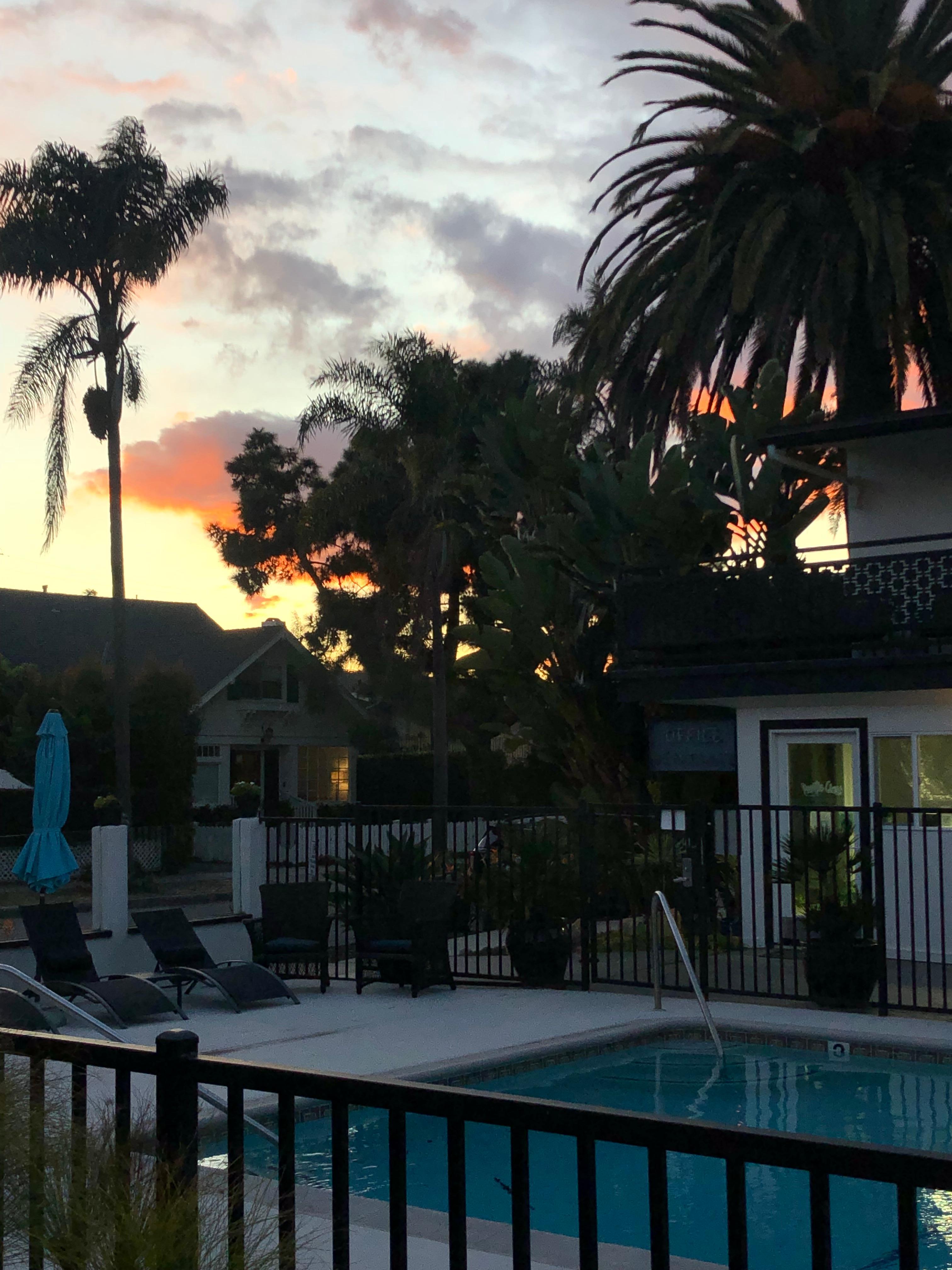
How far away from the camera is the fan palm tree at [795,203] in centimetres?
2102

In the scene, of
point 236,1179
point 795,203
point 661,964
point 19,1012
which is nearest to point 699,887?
point 661,964

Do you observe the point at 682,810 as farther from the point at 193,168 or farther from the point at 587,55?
the point at 193,168

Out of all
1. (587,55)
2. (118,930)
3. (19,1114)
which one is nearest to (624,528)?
(587,55)

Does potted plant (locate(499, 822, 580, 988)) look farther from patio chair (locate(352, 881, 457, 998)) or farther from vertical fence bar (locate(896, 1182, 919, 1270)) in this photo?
vertical fence bar (locate(896, 1182, 919, 1270))

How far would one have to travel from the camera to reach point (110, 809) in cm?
3219

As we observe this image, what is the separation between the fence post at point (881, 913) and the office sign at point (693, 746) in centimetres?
719

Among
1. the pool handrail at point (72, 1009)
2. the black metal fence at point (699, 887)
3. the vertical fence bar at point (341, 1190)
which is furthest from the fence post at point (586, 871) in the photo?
the vertical fence bar at point (341, 1190)

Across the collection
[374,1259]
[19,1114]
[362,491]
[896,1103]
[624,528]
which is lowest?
[896,1103]

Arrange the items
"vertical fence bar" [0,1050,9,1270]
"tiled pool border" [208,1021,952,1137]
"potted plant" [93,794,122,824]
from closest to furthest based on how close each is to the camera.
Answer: "vertical fence bar" [0,1050,9,1270] → "tiled pool border" [208,1021,952,1137] → "potted plant" [93,794,122,824]

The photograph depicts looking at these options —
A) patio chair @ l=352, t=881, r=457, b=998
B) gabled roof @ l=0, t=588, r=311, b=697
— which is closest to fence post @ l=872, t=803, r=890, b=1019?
patio chair @ l=352, t=881, r=457, b=998

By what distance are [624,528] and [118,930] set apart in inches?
400

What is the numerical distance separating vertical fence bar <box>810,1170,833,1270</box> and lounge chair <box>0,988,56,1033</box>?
379 inches

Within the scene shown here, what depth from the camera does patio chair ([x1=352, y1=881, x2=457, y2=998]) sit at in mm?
14133

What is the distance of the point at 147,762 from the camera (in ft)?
122
